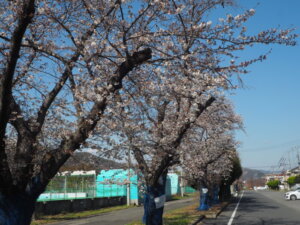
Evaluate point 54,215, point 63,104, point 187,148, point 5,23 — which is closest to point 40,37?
point 5,23

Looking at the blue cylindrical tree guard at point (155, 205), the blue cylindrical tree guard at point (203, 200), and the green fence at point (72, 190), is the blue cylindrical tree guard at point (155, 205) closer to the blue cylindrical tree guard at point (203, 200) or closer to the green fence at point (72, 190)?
the blue cylindrical tree guard at point (203, 200)

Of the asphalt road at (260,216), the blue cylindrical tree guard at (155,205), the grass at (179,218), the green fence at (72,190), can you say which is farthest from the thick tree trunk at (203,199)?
the blue cylindrical tree guard at (155,205)

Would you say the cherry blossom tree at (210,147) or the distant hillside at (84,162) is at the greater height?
the cherry blossom tree at (210,147)

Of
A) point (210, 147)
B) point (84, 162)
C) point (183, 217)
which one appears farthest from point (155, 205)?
point (210, 147)

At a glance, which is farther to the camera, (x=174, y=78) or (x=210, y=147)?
(x=210, y=147)

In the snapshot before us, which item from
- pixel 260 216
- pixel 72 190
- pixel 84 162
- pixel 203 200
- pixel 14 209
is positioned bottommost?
pixel 260 216

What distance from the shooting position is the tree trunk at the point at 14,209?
5.75 m

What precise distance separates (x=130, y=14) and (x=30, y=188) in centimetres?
372

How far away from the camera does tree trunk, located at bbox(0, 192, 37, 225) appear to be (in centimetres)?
575

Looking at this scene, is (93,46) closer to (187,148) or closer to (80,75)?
(80,75)

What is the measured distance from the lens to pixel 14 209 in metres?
5.83

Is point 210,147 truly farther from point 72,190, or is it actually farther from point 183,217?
point 72,190

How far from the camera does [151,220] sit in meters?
12.2

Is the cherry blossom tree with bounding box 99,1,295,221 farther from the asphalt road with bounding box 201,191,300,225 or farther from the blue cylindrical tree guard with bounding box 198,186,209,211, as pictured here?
the blue cylindrical tree guard with bounding box 198,186,209,211
